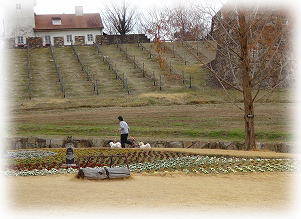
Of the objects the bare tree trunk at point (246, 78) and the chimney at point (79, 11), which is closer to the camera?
the bare tree trunk at point (246, 78)

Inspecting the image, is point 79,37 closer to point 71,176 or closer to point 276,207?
point 71,176

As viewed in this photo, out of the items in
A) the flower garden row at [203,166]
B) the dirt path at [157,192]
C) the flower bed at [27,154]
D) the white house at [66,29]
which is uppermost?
the white house at [66,29]

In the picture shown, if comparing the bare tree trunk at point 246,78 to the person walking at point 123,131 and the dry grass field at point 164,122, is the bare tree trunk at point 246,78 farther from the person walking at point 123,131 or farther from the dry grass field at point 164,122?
the person walking at point 123,131

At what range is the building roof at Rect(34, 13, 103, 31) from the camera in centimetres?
7950

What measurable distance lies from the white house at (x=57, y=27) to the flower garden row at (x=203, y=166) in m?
59.3

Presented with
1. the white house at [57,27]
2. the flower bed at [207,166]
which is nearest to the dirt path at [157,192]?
the flower bed at [207,166]

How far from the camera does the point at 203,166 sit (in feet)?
65.0

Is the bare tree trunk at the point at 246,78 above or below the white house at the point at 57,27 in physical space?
below

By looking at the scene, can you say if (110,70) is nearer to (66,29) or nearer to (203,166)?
(66,29)

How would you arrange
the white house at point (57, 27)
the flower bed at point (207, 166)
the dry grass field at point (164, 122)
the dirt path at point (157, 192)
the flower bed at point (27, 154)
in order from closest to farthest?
1. the dirt path at point (157, 192)
2. the flower bed at point (207, 166)
3. the flower bed at point (27, 154)
4. the dry grass field at point (164, 122)
5. the white house at point (57, 27)

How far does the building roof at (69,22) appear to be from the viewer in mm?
79500

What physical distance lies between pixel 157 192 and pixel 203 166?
5932 millimetres

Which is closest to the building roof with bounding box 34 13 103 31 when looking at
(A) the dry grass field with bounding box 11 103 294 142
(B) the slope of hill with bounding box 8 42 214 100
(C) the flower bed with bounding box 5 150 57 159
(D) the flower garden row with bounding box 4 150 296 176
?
(B) the slope of hill with bounding box 8 42 214 100

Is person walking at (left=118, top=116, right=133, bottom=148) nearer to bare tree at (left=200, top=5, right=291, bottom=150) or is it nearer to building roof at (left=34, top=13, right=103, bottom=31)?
bare tree at (left=200, top=5, right=291, bottom=150)
